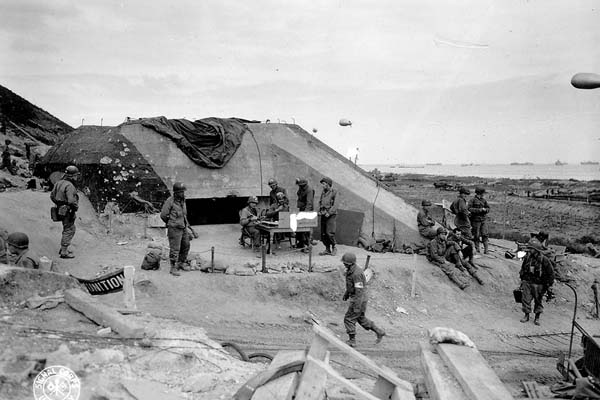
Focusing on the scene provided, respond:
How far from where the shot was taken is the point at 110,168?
554 inches

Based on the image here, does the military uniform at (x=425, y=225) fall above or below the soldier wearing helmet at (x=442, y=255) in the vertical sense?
above

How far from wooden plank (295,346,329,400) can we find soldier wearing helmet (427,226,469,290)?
931 cm

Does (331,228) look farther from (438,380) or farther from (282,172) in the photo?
(438,380)

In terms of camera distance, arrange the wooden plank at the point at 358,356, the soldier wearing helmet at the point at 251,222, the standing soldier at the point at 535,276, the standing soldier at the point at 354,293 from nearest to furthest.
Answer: the wooden plank at the point at 358,356 < the standing soldier at the point at 354,293 < the standing soldier at the point at 535,276 < the soldier wearing helmet at the point at 251,222

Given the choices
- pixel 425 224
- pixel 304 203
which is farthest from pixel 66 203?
pixel 425 224

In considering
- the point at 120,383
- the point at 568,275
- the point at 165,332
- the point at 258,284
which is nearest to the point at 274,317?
the point at 258,284

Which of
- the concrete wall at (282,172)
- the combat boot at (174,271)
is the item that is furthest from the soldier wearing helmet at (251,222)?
the concrete wall at (282,172)

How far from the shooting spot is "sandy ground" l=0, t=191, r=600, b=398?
9.16 meters

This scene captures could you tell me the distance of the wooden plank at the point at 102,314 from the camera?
6039mm

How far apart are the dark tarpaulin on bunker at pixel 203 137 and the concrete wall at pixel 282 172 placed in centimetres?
18

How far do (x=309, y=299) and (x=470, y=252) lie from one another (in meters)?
4.84

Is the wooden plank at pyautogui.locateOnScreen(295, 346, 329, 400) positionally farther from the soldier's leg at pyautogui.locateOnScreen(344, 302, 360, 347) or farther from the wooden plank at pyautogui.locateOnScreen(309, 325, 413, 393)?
the soldier's leg at pyautogui.locateOnScreen(344, 302, 360, 347)


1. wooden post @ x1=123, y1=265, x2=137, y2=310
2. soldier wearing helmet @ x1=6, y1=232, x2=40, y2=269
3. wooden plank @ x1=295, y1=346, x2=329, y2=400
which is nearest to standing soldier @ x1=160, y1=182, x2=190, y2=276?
wooden post @ x1=123, y1=265, x2=137, y2=310

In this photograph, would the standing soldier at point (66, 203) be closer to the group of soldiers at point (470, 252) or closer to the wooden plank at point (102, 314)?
the wooden plank at point (102, 314)
